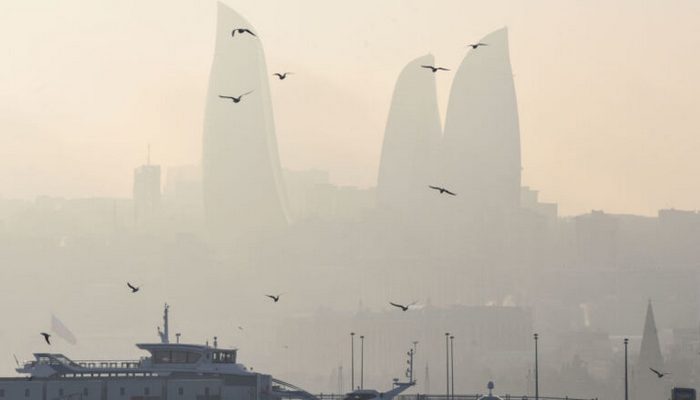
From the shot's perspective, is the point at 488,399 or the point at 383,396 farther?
the point at 383,396

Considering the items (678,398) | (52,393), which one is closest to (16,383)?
(52,393)

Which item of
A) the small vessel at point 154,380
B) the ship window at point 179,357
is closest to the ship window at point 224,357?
the small vessel at point 154,380

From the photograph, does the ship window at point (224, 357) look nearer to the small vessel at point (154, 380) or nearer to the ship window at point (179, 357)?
the small vessel at point (154, 380)

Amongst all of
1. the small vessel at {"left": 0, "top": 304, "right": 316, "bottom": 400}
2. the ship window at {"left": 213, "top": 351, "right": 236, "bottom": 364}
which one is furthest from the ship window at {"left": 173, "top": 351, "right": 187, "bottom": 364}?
the ship window at {"left": 213, "top": 351, "right": 236, "bottom": 364}

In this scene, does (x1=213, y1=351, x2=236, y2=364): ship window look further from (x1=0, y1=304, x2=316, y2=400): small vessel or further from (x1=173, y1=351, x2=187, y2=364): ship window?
(x1=173, y1=351, x2=187, y2=364): ship window

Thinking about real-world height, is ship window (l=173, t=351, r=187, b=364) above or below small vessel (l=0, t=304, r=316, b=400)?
above

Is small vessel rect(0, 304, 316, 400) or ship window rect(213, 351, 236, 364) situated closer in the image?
small vessel rect(0, 304, 316, 400)

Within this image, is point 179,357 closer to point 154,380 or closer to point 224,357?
point 224,357

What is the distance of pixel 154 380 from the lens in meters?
167

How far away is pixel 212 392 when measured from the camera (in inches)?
6594

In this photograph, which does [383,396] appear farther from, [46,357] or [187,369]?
[46,357]

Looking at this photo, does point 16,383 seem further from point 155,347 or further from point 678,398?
point 678,398

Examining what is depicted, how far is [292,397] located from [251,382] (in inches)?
169

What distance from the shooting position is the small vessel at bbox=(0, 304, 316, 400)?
545 feet
